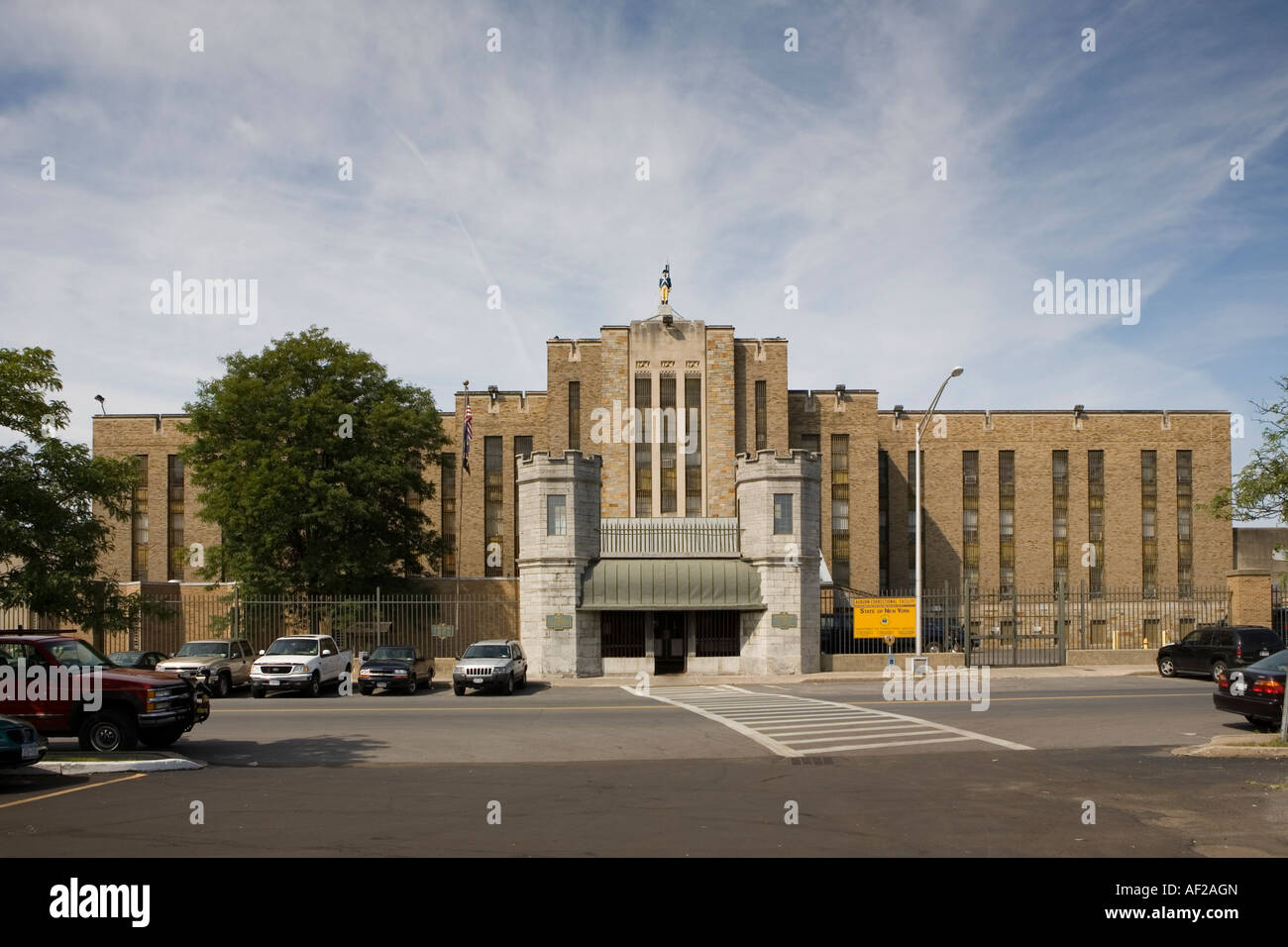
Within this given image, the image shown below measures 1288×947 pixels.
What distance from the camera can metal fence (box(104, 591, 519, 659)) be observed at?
37500 mm

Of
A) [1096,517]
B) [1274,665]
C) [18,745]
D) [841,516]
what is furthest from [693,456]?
[18,745]

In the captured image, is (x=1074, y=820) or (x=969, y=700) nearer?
(x=1074, y=820)

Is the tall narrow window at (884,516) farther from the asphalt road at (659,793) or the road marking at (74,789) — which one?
the road marking at (74,789)

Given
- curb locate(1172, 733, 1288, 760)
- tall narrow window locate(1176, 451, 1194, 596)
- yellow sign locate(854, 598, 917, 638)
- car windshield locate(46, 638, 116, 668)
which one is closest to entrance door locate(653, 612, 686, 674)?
yellow sign locate(854, 598, 917, 638)

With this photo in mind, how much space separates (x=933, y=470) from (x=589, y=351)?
827 inches

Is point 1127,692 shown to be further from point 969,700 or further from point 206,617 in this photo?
point 206,617

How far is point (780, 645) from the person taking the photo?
34.1 m

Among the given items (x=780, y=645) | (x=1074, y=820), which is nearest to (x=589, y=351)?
(x=780, y=645)

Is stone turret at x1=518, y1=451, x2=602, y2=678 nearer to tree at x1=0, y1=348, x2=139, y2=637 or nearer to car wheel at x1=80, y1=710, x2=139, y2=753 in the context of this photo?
tree at x1=0, y1=348, x2=139, y2=637

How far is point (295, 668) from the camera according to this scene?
27703 millimetres

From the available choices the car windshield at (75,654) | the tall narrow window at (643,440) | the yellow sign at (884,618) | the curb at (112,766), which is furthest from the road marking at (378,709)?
the tall narrow window at (643,440)

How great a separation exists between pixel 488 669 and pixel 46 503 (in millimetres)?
12209

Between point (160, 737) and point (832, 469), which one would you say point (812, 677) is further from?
point (832, 469)

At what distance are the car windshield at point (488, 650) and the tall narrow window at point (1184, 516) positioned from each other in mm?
45806
